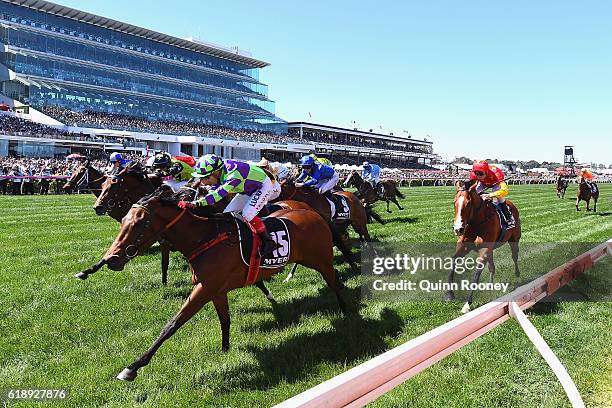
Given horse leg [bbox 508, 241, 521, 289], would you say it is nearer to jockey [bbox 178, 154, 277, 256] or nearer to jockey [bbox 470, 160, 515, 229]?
jockey [bbox 470, 160, 515, 229]

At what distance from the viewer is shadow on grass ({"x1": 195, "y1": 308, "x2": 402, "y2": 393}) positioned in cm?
417

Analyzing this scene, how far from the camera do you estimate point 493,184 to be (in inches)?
292

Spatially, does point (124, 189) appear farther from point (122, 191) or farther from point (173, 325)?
point (173, 325)

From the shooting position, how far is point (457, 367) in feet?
14.2

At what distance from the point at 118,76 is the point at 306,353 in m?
67.3

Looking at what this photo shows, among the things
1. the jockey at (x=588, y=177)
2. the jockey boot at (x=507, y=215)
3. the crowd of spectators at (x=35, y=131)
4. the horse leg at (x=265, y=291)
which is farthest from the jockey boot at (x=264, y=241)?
the crowd of spectators at (x=35, y=131)

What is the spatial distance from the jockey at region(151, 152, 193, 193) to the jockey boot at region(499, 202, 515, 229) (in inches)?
201

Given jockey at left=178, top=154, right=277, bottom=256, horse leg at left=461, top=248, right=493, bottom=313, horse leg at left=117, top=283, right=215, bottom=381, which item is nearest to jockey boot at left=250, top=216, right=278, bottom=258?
jockey at left=178, top=154, right=277, bottom=256

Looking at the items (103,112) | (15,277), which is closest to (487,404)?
(15,277)

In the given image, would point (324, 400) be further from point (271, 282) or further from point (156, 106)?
point (156, 106)

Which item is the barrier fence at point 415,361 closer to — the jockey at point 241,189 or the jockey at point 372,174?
the jockey at point 241,189

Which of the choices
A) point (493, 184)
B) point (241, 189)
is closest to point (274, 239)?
point (241, 189)

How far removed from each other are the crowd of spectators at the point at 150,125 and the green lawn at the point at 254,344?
48074 millimetres

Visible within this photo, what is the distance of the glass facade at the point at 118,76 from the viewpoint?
55469 mm
